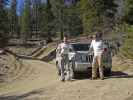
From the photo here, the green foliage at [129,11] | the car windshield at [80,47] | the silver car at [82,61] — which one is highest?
the green foliage at [129,11]

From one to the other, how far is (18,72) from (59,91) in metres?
14.2

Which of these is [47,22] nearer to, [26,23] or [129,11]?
[26,23]

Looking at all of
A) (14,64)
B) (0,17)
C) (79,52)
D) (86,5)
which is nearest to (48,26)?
(0,17)

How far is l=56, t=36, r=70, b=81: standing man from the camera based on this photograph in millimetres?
18406

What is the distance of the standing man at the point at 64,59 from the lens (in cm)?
1841

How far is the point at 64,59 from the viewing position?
18656 mm

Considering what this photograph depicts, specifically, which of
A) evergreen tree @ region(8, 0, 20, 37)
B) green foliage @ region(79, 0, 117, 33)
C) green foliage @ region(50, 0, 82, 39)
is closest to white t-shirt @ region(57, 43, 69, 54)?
green foliage @ region(79, 0, 117, 33)

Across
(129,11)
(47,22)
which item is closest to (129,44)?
(129,11)

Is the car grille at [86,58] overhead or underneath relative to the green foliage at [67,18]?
underneath

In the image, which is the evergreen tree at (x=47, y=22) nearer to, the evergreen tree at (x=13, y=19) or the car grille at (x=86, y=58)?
the evergreen tree at (x=13, y=19)

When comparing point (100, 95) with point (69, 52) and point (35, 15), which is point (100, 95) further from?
point (35, 15)

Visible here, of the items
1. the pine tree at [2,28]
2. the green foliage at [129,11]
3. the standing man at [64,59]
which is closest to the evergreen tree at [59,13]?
the pine tree at [2,28]

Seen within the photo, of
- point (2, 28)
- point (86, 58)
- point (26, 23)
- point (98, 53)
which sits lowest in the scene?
point (86, 58)

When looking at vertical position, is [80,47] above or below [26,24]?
below
